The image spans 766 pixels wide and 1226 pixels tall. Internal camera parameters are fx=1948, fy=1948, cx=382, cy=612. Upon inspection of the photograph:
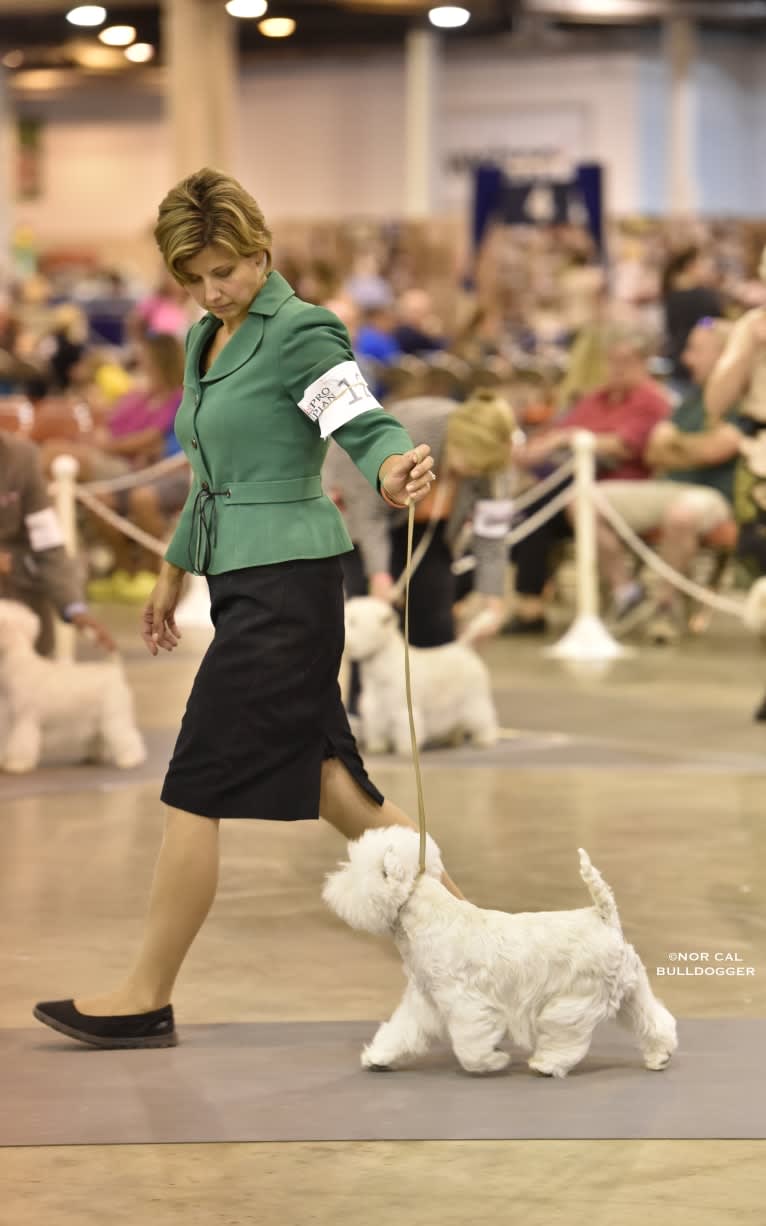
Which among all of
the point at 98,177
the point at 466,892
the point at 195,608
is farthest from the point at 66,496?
the point at 98,177

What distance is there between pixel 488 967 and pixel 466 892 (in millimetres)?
1323

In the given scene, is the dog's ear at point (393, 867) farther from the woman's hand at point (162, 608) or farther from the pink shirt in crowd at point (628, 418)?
the pink shirt in crowd at point (628, 418)

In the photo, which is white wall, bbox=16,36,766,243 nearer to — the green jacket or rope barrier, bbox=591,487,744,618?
rope barrier, bbox=591,487,744,618

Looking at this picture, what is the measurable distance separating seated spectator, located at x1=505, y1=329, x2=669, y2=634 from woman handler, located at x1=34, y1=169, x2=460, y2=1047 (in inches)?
228

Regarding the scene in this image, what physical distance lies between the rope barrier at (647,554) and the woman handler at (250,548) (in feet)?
17.1

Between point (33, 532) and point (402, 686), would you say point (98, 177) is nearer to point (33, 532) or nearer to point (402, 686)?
point (33, 532)

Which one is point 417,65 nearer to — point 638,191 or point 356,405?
point 638,191

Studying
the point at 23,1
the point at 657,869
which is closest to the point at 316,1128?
the point at 657,869

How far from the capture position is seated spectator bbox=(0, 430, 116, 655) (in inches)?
221

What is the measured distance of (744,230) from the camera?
20172 mm

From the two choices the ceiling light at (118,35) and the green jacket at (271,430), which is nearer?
the green jacket at (271,430)

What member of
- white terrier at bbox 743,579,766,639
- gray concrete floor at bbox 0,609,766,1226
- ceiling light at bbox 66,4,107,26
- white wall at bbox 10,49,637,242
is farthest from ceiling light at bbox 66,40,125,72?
white terrier at bbox 743,579,766,639

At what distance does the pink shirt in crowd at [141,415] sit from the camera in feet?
33.0

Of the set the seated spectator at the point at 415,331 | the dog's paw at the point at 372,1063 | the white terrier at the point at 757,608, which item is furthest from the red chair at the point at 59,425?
the dog's paw at the point at 372,1063
